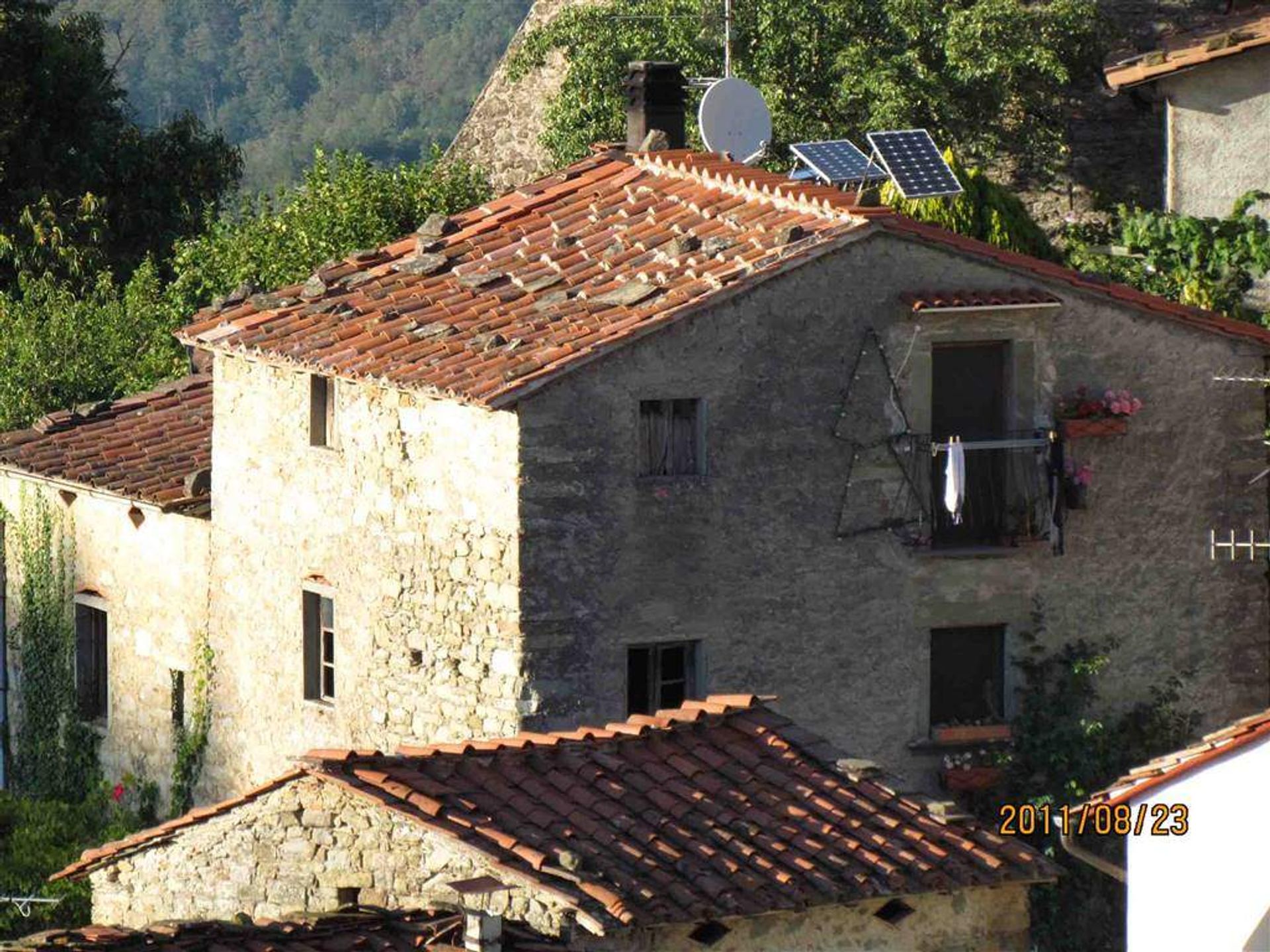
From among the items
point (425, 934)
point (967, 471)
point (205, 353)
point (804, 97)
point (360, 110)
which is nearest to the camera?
point (425, 934)

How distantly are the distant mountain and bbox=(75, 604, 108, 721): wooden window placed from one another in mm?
31532

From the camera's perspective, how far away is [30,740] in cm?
2775

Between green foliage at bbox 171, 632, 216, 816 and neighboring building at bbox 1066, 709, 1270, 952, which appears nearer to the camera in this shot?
neighboring building at bbox 1066, 709, 1270, 952

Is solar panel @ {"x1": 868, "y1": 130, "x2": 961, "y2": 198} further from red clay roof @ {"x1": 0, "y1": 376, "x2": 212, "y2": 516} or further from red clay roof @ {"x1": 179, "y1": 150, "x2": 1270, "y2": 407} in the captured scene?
red clay roof @ {"x1": 0, "y1": 376, "x2": 212, "y2": 516}

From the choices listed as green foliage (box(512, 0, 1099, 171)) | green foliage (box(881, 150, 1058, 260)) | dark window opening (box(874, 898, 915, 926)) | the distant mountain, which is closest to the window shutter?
green foliage (box(881, 150, 1058, 260))

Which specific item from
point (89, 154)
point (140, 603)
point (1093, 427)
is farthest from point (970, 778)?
point (89, 154)

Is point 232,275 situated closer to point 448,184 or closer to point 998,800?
point 448,184

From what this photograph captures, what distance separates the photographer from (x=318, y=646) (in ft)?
80.0

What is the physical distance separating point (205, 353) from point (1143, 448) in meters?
9.89

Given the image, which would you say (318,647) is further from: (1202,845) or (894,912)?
(1202,845)

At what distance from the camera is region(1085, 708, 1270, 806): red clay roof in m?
17.6

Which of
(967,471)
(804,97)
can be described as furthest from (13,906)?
(804,97)

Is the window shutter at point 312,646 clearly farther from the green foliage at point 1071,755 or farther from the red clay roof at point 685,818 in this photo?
the red clay roof at point 685,818
